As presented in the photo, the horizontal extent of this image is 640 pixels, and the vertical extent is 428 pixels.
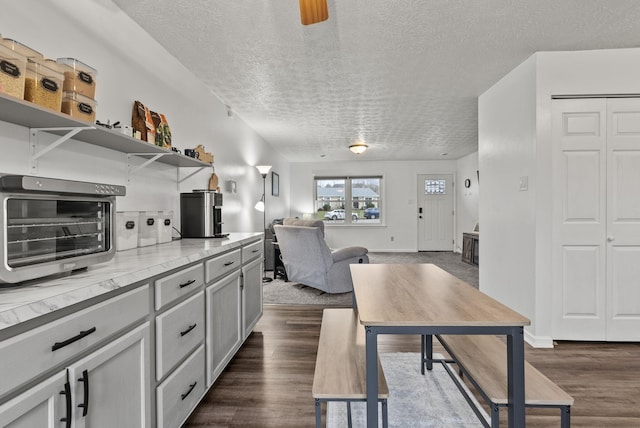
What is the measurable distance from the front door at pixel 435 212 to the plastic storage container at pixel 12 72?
8.21 metres

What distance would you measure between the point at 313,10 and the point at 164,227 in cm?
163

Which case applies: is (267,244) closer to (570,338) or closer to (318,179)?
(318,179)

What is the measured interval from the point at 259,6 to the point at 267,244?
399 centimetres

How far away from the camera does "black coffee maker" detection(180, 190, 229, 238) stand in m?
2.54

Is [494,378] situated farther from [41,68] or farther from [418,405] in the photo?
[41,68]

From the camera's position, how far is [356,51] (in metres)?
2.62

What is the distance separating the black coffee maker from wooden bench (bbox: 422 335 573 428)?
1863 millimetres

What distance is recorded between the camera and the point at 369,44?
252 cm

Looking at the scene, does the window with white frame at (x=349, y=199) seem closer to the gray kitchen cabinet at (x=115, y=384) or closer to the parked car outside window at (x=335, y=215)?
the parked car outside window at (x=335, y=215)

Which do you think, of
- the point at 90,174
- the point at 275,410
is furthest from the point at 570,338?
the point at 90,174

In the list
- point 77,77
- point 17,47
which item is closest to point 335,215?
point 77,77

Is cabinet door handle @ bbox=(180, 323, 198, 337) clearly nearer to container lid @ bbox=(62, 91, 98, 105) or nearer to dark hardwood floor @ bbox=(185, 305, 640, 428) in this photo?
dark hardwood floor @ bbox=(185, 305, 640, 428)

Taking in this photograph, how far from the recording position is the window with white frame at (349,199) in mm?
8602

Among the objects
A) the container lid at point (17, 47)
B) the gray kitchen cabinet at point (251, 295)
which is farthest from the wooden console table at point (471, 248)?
the container lid at point (17, 47)
